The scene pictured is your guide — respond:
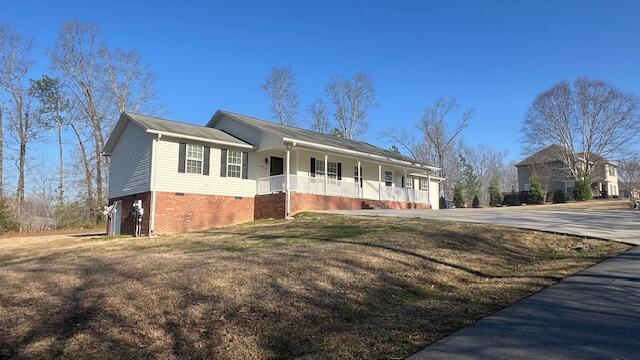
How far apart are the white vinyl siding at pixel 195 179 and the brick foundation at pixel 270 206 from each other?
0.68 meters

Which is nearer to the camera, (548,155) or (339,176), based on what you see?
(339,176)

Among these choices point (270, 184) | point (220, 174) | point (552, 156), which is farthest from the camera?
point (552, 156)

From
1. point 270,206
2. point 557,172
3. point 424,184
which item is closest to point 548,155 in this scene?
point 557,172

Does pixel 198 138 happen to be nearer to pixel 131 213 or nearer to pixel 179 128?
pixel 179 128

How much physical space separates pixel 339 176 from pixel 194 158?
861 cm

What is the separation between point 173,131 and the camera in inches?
784

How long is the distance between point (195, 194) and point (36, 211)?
29722mm

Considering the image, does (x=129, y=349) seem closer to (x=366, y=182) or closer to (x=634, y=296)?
(x=634, y=296)

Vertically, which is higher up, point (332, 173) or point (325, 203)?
point (332, 173)

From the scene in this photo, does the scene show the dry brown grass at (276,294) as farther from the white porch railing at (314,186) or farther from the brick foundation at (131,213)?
the white porch railing at (314,186)

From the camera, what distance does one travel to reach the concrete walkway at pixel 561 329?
15.3 ft

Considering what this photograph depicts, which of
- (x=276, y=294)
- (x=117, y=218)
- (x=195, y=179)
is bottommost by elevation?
(x=276, y=294)

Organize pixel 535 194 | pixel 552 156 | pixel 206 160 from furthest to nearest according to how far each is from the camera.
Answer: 1. pixel 552 156
2. pixel 535 194
3. pixel 206 160

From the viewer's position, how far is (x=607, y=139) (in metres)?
44.8
